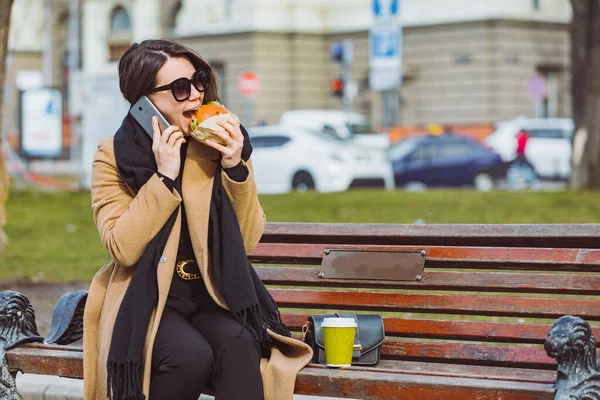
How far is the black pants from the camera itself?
3762mm

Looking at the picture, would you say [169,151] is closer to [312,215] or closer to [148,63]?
[148,63]

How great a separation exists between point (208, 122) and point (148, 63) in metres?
0.37

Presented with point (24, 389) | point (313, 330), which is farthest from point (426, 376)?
point (24, 389)

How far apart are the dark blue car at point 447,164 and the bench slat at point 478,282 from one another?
67.2 feet

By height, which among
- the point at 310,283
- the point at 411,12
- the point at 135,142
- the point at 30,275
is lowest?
the point at 30,275

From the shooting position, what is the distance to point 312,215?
42.7 feet

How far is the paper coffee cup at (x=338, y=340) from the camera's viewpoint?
3848 mm

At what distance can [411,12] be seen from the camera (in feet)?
113

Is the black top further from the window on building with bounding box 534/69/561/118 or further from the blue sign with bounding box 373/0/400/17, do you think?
the window on building with bounding box 534/69/561/118

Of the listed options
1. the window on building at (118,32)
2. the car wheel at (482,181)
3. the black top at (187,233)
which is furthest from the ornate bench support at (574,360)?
the window on building at (118,32)

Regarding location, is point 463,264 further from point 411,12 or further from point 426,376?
point 411,12

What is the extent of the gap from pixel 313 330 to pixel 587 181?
11841 mm

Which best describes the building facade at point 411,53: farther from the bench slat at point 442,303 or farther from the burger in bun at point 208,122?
the burger in bun at point 208,122

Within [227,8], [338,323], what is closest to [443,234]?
[338,323]
